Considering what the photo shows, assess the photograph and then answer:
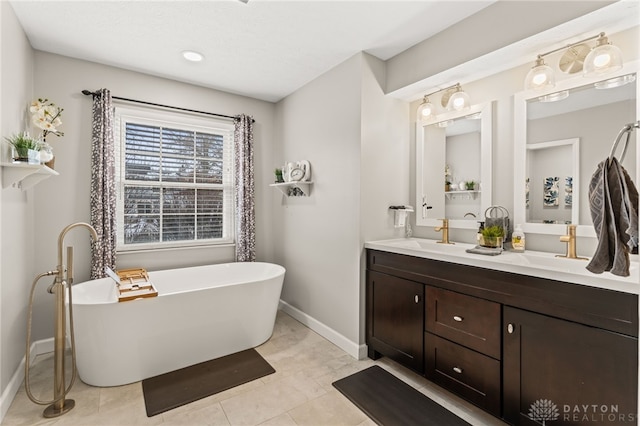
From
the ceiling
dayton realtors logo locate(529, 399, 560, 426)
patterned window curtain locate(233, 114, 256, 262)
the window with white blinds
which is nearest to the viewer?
dayton realtors logo locate(529, 399, 560, 426)

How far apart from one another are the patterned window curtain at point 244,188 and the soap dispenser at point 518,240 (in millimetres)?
2626

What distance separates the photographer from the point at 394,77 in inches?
107

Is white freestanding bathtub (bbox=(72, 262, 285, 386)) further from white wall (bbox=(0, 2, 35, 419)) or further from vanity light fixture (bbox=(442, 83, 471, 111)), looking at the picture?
vanity light fixture (bbox=(442, 83, 471, 111))

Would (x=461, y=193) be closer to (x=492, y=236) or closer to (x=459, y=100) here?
(x=492, y=236)

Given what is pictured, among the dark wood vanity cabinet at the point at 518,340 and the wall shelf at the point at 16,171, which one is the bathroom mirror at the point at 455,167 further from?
the wall shelf at the point at 16,171

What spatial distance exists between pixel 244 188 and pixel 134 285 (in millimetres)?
1511

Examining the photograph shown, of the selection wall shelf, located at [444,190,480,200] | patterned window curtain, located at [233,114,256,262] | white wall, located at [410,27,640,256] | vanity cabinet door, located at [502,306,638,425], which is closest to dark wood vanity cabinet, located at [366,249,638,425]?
vanity cabinet door, located at [502,306,638,425]

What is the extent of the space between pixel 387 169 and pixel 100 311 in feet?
8.17

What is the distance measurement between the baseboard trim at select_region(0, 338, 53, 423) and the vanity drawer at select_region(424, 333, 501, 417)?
272 cm

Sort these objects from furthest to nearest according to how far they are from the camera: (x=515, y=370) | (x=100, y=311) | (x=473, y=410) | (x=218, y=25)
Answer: (x=218, y=25)
(x=100, y=311)
(x=473, y=410)
(x=515, y=370)

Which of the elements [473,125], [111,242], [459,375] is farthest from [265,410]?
[473,125]

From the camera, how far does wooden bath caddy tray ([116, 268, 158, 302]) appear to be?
2211 millimetres

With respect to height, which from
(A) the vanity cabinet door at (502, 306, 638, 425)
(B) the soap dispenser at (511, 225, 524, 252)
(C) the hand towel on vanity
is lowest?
(A) the vanity cabinet door at (502, 306, 638, 425)

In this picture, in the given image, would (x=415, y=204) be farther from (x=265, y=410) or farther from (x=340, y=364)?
(x=265, y=410)
